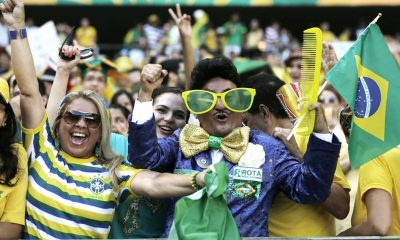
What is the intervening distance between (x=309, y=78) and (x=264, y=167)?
53 centimetres

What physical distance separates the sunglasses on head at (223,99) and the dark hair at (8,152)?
3.16 ft

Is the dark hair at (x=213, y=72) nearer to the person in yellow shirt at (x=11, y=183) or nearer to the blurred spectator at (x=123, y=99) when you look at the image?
the person in yellow shirt at (x=11, y=183)

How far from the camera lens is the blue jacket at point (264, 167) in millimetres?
4367

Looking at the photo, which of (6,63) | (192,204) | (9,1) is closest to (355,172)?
(192,204)

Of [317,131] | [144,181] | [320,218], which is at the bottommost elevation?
[320,218]

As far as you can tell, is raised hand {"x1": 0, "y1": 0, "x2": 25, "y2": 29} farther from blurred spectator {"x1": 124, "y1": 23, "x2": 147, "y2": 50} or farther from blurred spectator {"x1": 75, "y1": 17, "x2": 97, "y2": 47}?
blurred spectator {"x1": 75, "y1": 17, "x2": 97, "y2": 47}

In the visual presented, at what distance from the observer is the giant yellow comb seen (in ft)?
14.3

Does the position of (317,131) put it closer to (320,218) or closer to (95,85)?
(320,218)

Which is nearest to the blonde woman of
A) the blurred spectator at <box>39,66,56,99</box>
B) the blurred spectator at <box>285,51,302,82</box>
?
the blurred spectator at <box>39,66,56,99</box>

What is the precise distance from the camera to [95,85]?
8.62 m

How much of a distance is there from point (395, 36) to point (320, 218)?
20181 millimetres

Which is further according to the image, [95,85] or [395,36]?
[395,36]

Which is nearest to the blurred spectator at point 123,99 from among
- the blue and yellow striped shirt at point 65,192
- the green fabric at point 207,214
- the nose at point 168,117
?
the nose at point 168,117

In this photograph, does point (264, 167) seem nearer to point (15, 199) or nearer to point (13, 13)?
point (15, 199)
